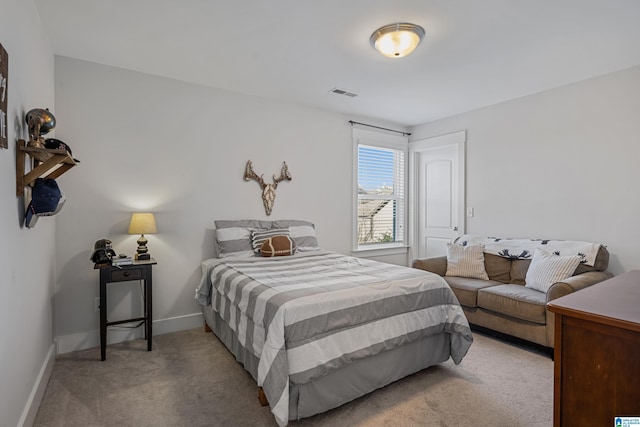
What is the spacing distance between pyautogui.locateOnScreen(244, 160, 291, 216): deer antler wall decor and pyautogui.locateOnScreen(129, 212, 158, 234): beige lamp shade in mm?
1162

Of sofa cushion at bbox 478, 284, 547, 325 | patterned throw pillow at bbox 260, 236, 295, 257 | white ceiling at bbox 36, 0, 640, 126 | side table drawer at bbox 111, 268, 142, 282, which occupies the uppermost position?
white ceiling at bbox 36, 0, 640, 126

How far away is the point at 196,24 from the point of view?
2.38 metres

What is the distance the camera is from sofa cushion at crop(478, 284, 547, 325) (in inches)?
110

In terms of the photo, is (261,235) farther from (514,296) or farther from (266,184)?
(514,296)

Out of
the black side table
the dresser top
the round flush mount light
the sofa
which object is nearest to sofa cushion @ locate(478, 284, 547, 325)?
the sofa

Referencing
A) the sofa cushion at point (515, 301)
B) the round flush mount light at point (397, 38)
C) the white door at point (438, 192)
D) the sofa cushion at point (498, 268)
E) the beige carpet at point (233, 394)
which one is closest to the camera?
the beige carpet at point (233, 394)

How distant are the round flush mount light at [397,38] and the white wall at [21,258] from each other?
216 centimetres

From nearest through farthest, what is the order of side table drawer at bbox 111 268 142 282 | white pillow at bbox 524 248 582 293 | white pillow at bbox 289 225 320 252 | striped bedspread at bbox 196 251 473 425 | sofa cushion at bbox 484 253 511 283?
1. striped bedspread at bbox 196 251 473 425
2. side table drawer at bbox 111 268 142 282
3. white pillow at bbox 524 248 582 293
4. sofa cushion at bbox 484 253 511 283
5. white pillow at bbox 289 225 320 252

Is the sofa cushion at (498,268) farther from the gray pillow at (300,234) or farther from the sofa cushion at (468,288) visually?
the gray pillow at (300,234)

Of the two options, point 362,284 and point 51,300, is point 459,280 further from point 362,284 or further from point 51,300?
point 51,300

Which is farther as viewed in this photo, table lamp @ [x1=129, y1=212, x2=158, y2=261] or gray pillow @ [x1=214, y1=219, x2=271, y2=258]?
gray pillow @ [x1=214, y1=219, x2=271, y2=258]

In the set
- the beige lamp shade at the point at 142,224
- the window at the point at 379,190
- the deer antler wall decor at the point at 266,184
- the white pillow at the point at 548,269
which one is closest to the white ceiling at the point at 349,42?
the deer antler wall decor at the point at 266,184

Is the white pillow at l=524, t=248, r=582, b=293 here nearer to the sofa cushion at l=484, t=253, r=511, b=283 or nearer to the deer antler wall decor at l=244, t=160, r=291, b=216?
the sofa cushion at l=484, t=253, r=511, b=283

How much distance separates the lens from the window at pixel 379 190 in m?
4.78
